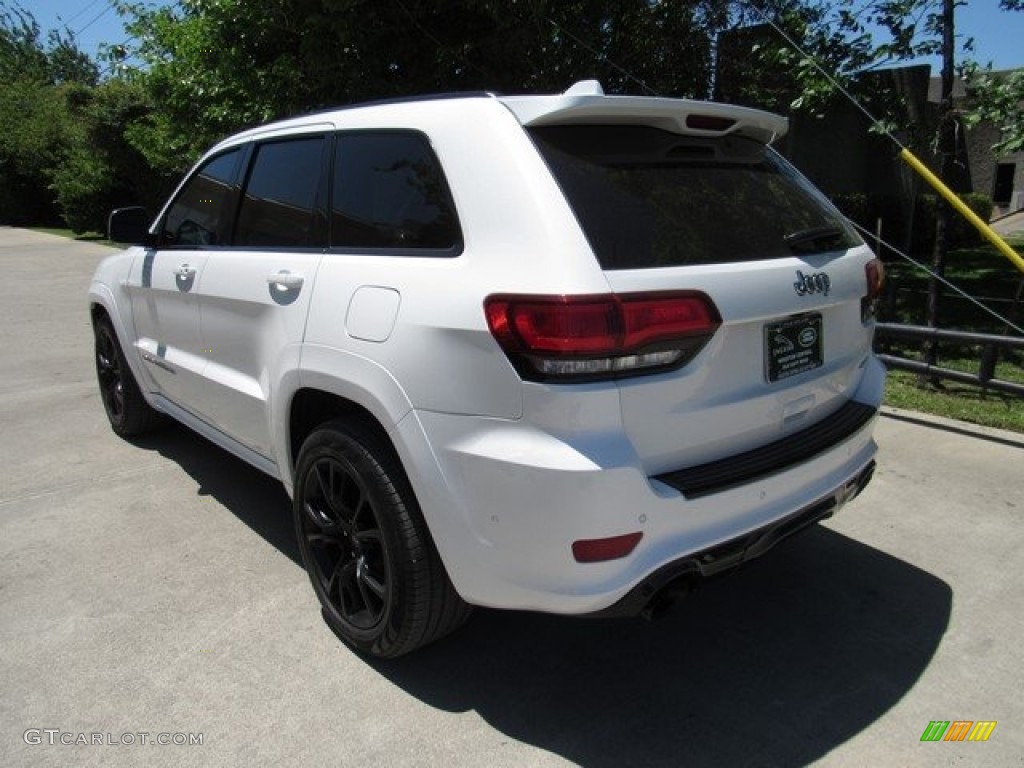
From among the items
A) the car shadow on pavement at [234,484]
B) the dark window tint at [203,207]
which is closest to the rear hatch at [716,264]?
the dark window tint at [203,207]

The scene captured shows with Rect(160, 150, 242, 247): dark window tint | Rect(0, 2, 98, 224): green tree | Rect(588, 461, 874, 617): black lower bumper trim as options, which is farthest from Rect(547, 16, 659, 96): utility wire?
Rect(0, 2, 98, 224): green tree

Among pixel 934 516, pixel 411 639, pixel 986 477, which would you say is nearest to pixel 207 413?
pixel 411 639

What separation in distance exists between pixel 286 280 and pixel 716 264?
5.12 ft

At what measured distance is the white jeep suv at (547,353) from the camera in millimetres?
2137

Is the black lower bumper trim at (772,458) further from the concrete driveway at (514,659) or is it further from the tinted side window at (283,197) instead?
the tinted side window at (283,197)

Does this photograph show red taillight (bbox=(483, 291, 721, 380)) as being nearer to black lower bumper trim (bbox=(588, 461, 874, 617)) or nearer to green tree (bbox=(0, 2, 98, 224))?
black lower bumper trim (bbox=(588, 461, 874, 617))

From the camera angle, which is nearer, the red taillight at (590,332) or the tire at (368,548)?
the red taillight at (590,332)

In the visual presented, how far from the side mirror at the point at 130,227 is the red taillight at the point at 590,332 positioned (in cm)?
300

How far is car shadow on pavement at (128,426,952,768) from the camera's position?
246 cm

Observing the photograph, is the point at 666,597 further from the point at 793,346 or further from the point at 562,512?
the point at 793,346

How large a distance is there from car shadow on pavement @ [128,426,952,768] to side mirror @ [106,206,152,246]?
2809 mm

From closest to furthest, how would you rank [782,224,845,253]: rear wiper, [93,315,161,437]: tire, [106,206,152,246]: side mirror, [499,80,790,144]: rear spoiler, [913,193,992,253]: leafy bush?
1. [499,80,790,144]: rear spoiler
2. [782,224,845,253]: rear wiper
3. [106,206,152,246]: side mirror
4. [93,315,161,437]: tire
5. [913,193,992,253]: leafy bush

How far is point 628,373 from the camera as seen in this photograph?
7.04 ft

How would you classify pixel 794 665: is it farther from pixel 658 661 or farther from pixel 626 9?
pixel 626 9
